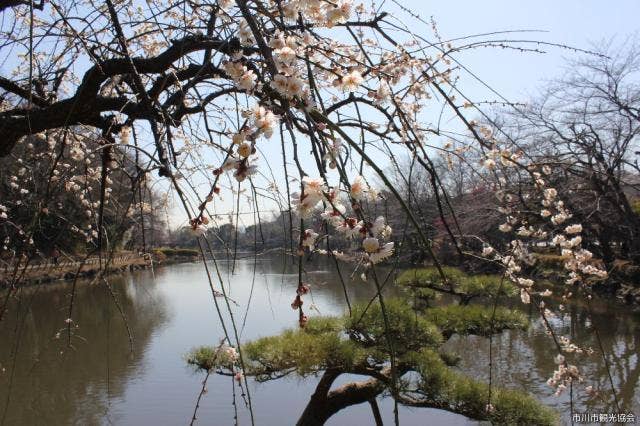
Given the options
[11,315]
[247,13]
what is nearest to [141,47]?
[247,13]

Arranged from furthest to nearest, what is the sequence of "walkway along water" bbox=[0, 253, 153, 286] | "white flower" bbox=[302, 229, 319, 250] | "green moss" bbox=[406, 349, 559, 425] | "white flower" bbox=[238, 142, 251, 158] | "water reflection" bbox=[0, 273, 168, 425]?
"water reflection" bbox=[0, 273, 168, 425]
"green moss" bbox=[406, 349, 559, 425]
"walkway along water" bbox=[0, 253, 153, 286]
"white flower" bbox=[302, 229, 319, 250]
"white flower" bbox=[238, 142, 251, 158]

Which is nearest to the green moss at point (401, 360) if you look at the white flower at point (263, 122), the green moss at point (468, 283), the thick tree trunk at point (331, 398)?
the thick tree trunk at point (331, 398)

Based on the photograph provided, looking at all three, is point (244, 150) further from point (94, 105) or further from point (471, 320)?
point (471, 320)

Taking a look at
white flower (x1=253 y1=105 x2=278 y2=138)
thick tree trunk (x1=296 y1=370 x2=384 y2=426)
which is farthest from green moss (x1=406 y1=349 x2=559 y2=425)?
white flower (x1=253 y1=105 x2=278 y2=138)

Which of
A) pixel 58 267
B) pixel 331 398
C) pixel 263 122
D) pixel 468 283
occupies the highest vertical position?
pixel 263 122

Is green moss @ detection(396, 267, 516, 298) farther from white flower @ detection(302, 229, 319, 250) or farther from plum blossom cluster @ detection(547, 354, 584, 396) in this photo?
white flower @ detection(302, 229, 319, 250)

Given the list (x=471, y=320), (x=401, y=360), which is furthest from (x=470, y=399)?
(x=471, y=320)

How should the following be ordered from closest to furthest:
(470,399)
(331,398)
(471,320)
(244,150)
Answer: (244,150) < (470,399) < (331,398) < (471,320)

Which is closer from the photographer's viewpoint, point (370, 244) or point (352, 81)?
point (370, 244)

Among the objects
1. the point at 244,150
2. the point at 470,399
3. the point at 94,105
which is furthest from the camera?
the point at 470,399

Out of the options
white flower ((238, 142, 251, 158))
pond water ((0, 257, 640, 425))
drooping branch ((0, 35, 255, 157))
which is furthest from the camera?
pond water ((0, 257, 640, 425))

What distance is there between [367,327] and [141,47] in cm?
164

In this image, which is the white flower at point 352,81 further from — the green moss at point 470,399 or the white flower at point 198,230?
the green moss at point 470,399

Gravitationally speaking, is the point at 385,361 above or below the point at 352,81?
below
